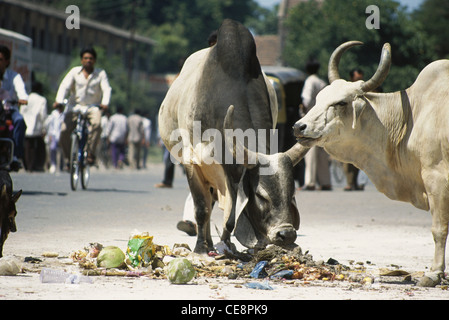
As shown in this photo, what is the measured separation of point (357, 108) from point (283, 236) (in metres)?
1.17

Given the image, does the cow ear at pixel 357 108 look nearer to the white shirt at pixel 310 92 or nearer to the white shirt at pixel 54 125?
the white shirt at pixel 310 92

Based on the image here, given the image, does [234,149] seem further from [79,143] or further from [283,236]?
[79,143]

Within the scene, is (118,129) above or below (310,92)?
below

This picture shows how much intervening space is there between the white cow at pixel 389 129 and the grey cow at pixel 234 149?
0.42 m

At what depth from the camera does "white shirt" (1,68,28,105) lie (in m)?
11.4

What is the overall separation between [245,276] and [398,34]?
4486 cm

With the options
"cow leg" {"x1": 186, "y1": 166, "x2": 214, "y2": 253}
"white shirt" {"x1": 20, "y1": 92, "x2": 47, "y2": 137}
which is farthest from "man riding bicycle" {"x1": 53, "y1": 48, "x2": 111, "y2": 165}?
"cow leg" {"x1": 186, "y1": 166, "x2": 214, "y2": 253}

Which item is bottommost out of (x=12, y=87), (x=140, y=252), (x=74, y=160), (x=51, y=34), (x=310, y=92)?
(x=140, y=252)

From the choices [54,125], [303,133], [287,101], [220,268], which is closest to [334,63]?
[303,133]

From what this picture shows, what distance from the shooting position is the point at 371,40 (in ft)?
160

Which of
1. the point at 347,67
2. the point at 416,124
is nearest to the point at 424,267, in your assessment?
the point at 416,124

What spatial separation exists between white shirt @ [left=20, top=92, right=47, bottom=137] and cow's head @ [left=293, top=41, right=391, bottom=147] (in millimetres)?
13525

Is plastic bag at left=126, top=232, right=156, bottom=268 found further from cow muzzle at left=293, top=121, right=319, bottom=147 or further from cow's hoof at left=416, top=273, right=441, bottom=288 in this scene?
cow's hoof at left=416, top=273, right=441, bottom=288
